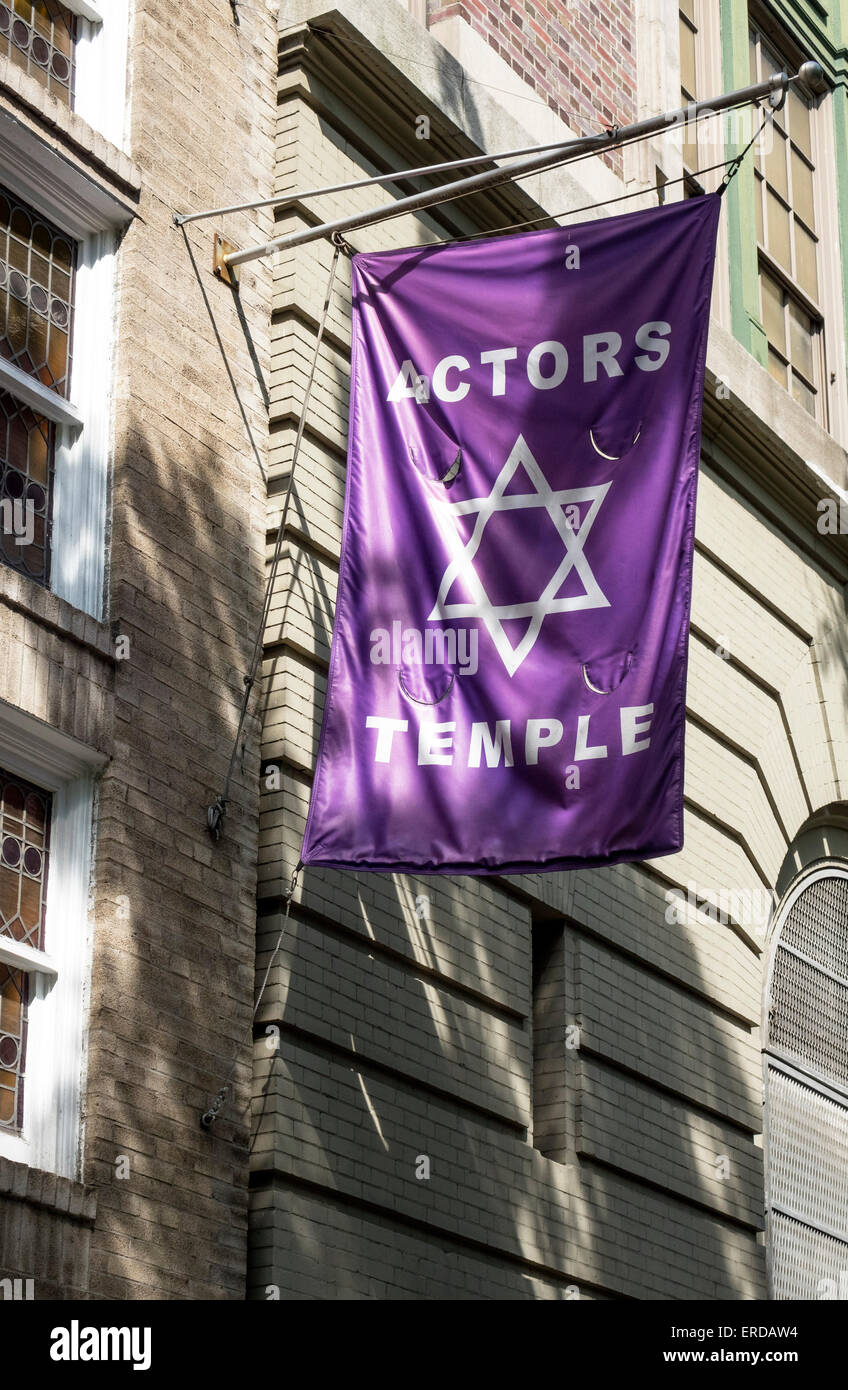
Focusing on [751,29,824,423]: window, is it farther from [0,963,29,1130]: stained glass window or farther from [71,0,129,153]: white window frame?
[0,963,29,1130]: stained glass window

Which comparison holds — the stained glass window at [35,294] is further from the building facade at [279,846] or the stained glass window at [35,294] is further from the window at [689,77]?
the window at [689,77]

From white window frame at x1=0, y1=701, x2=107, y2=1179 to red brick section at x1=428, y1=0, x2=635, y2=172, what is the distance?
715 cm

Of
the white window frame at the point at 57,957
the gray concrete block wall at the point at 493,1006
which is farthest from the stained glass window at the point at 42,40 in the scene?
the white window frame at the point at 57,957

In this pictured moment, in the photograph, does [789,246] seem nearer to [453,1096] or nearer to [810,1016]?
[810,1016]

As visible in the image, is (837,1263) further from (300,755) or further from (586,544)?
(586,544)

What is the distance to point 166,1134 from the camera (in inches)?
393

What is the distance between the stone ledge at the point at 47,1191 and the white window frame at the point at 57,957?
19 centimetres

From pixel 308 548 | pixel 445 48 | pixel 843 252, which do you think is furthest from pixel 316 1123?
pixel 843 252

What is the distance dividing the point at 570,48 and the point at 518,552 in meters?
7.91

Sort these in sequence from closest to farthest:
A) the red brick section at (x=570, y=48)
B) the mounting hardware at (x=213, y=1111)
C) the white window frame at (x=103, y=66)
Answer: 1. the mounting hardware at (x=213, y=1111)
2. the white window frame at (x=103, y=66)
3. the red brick section at (x=570, y=48)

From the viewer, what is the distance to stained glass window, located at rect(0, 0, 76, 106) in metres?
11.0

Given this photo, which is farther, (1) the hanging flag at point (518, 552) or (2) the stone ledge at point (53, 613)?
(2) the stone ledge at point (53, 613)

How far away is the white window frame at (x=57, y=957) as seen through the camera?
31.3ft

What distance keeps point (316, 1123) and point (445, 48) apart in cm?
729
